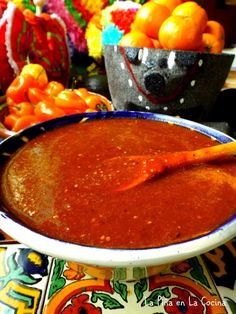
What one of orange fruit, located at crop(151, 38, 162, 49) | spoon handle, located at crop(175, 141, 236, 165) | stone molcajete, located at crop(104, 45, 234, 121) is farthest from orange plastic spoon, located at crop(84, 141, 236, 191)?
orange fruit, located at crop(151, 38, 162, 49)

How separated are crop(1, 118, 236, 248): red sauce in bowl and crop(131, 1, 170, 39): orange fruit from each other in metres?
0.35

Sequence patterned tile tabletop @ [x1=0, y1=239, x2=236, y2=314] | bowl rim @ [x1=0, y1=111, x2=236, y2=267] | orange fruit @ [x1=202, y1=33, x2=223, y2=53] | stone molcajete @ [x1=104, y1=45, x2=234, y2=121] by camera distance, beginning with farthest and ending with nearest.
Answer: orange fruit @ [x1=202, y1=33, x2=223, y2=53], stone molcajete @ [x1=104, y1=45, x2=234, y2=121], patterned tile tabletop @ [x1=0, y1=239, x2=236, y2=314], bowl rim @ [x1=0, y1=111, x2=236, y2=267]

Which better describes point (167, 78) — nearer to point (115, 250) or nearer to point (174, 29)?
point (174, 29)

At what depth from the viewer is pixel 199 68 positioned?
69cm

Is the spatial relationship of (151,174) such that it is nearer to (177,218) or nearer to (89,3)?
(177,218)

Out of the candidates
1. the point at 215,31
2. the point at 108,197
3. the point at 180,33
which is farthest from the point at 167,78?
the point at 108,197

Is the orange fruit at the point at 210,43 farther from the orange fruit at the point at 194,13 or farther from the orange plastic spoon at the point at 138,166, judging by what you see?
the orange plastic spoon at the point at 138,166

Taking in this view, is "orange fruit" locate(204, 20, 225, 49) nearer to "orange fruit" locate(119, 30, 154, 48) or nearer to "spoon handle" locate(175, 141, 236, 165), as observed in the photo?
"orange fruit" locate(119, 30, 154, 48)

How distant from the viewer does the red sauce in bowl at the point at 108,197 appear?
14.0 inches

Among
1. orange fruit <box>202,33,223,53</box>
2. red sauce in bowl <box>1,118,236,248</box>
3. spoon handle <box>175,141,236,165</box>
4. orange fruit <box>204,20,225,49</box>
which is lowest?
red sauce in bowl <box>1,118,236,248</box>

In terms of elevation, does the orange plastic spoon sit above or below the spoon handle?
below

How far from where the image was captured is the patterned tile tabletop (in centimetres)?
44

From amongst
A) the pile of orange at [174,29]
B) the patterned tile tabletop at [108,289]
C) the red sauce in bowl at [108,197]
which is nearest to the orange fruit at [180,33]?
the pile of orange at [174,29]

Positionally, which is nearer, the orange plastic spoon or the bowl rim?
the bowl rim
